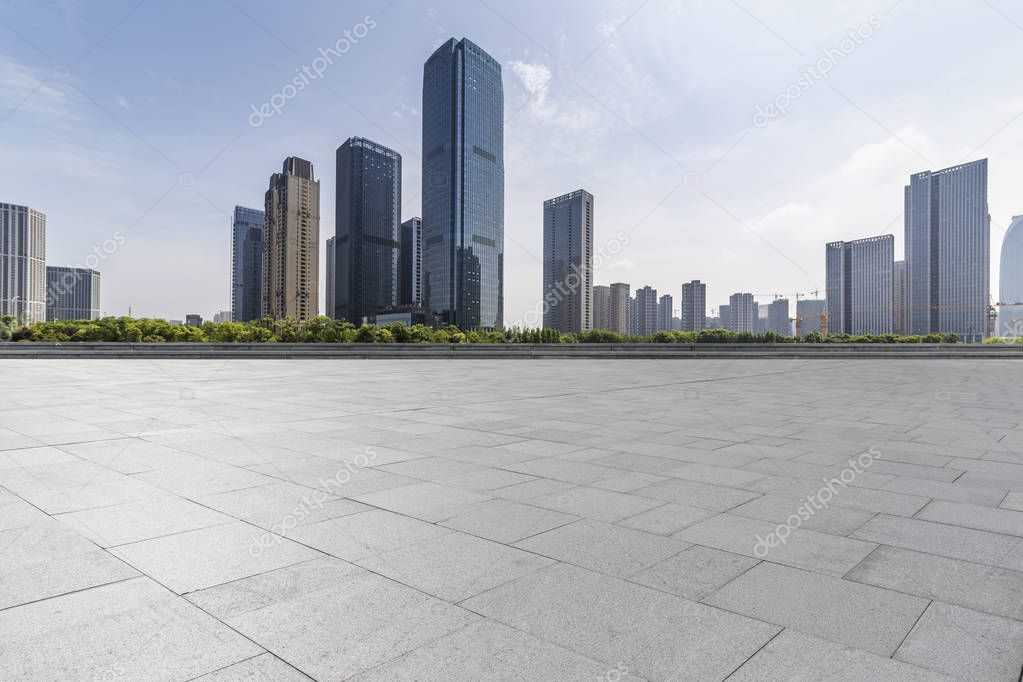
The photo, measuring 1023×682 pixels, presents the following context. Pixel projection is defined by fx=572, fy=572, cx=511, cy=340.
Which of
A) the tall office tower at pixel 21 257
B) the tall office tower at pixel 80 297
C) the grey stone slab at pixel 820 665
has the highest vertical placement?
the tall office tower at pixel 21 257

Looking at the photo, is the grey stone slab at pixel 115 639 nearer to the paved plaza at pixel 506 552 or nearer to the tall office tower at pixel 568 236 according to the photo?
the paved plaza at pixel 506 552

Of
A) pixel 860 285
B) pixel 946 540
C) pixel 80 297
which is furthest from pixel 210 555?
pixel 860 285

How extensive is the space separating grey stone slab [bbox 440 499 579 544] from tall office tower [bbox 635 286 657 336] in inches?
6366

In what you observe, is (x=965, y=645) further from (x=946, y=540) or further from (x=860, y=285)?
(x=860, y=285)

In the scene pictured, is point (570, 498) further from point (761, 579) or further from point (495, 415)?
point (495, 415)

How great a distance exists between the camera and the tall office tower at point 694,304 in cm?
16100

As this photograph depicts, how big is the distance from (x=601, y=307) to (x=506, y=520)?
376 feet

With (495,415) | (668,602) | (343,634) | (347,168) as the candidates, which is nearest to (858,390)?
(495,415)

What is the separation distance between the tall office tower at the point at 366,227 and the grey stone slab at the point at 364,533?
9599cm

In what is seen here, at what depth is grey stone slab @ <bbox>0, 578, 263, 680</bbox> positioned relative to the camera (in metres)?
2.58

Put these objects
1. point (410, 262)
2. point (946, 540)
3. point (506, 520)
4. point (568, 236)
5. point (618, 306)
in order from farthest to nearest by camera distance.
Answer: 1. point (410, 262)
2. point (618, 306)
3. point (568, 236)
4. point (506, 520)
5. point (946, 540)

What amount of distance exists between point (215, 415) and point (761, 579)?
31.4 feet

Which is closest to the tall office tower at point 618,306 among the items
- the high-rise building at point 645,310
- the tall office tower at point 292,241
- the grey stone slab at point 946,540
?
the high-rise building at point 645,310

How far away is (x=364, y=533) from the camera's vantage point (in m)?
4.39
